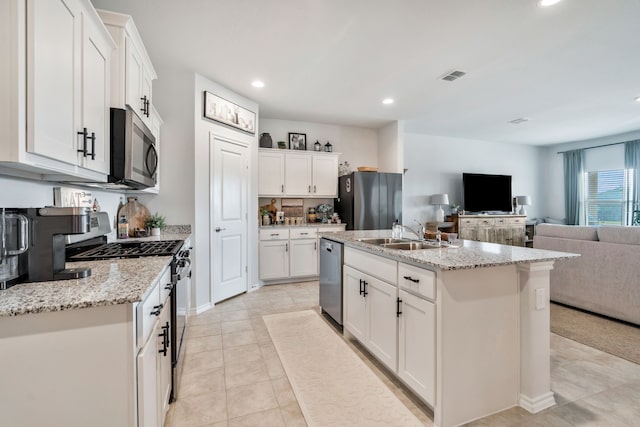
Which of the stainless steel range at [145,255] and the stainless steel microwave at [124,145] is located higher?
the stainless steel microwave at [124,145]

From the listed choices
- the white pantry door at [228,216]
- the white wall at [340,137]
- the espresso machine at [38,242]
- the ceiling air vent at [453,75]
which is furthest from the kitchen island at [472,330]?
the white wall at [340,137]

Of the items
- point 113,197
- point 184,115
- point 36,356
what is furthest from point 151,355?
point 184,115

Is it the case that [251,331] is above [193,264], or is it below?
below

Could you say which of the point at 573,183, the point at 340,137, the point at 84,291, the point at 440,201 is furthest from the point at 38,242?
the point at 573,183

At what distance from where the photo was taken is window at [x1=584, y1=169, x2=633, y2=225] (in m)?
6.08

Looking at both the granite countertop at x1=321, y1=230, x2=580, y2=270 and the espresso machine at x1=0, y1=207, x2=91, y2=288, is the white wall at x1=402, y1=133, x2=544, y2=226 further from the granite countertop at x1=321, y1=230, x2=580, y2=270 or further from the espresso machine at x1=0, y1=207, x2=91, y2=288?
the espresso machine at x1=0, y1=207, x2=91, y2=288

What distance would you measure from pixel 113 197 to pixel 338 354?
2503mm

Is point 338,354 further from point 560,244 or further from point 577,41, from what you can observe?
point 577,41

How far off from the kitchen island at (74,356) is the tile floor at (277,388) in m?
0.79

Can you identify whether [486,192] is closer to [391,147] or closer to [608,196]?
[608,196]

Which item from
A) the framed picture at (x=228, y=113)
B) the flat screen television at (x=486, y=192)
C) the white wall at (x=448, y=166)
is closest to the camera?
the framed picture at (x=228, y=113)

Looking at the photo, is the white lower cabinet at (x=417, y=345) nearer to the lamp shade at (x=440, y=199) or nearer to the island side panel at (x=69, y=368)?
the island side panel at (x=69, y=368)

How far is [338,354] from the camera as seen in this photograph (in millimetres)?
2412

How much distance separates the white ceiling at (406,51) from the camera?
2.26 meters
